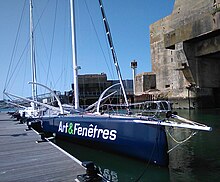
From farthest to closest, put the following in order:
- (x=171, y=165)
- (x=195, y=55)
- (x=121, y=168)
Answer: (x=195, y=55), (x=171, y=165), (x=121, y=168)

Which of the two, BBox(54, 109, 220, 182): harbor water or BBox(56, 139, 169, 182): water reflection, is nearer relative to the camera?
BBox(54, 109, 220, 182): harbor water

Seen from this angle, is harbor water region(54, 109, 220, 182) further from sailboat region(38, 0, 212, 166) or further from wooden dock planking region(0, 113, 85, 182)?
wooden dock planking region(0, 113, 85, 182)

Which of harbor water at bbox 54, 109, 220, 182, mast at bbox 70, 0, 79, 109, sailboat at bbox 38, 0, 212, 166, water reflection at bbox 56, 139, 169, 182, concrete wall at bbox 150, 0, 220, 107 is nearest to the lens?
harbor water at bbox 54, 109, 220, 182

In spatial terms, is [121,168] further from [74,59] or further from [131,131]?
[74,59]

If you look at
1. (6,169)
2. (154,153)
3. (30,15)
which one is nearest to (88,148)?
(154,153)

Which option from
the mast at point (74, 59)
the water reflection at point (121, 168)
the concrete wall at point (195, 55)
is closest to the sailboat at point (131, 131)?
the water reflection at point (121, 168)

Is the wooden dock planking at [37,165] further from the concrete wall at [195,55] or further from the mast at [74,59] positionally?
the concrete wall at [195,55]

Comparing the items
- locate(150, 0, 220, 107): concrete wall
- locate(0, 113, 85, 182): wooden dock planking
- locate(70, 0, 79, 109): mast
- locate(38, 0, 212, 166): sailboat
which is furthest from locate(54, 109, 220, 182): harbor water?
locate(150, 0, 220, 107): concrete wall

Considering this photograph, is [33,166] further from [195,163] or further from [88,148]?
[195,163]

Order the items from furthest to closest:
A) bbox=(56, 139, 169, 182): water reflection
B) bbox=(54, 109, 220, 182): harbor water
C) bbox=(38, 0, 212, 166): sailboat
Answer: bbox=(38, 0, 212, 166): sailboat → bbox=(56, 139, 169, 182): water reflection → bbox=(54, 109, 220, 182): harbor water

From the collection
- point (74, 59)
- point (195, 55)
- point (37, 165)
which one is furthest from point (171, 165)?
point (195, 55)

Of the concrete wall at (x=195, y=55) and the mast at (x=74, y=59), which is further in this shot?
the concrete wall at (x=195, y=55)

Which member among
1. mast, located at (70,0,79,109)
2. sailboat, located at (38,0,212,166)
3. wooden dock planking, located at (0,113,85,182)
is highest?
mast, located at (70,0,79,109)

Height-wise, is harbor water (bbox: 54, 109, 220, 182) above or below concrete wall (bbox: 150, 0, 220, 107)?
below
